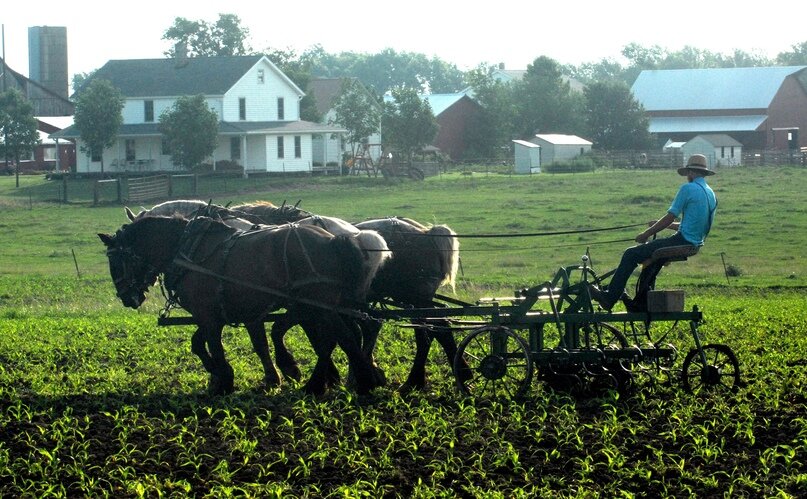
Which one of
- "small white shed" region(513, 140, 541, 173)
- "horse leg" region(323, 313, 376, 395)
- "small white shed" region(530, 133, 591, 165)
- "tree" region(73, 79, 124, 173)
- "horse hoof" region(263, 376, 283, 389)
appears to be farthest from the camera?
"small white shed" region(530, 133, 591, 165)

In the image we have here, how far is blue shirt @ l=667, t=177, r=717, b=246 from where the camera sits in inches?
459

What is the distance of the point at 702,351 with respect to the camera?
11664 millimetres

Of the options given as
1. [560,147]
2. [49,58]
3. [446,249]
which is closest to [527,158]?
[560,147]

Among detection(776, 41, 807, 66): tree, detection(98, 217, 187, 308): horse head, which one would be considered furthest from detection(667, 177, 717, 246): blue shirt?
detection(776, 41, 807, 66): tree

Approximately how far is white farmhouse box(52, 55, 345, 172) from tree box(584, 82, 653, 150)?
23449 mm

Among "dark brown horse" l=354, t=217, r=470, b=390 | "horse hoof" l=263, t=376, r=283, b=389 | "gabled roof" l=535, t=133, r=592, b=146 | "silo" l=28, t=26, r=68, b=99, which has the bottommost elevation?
"horse hoof" l=263, t=376, r=283, b=389

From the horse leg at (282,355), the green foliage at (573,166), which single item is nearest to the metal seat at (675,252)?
the horse leg at (282,355)

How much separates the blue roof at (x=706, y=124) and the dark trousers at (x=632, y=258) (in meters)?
81.8

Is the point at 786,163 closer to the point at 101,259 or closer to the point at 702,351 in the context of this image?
the point at 101,259

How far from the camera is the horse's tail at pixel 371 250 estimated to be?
41.5 ft

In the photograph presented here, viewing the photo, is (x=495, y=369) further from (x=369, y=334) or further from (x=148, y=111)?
(x=148, y=111)

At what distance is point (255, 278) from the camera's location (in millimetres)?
12562

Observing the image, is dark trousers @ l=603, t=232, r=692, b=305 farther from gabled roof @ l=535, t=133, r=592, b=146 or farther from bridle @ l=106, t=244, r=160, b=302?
gabled roof @ l=535, t=133, r=592, b=146

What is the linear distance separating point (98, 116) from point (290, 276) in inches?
2046
